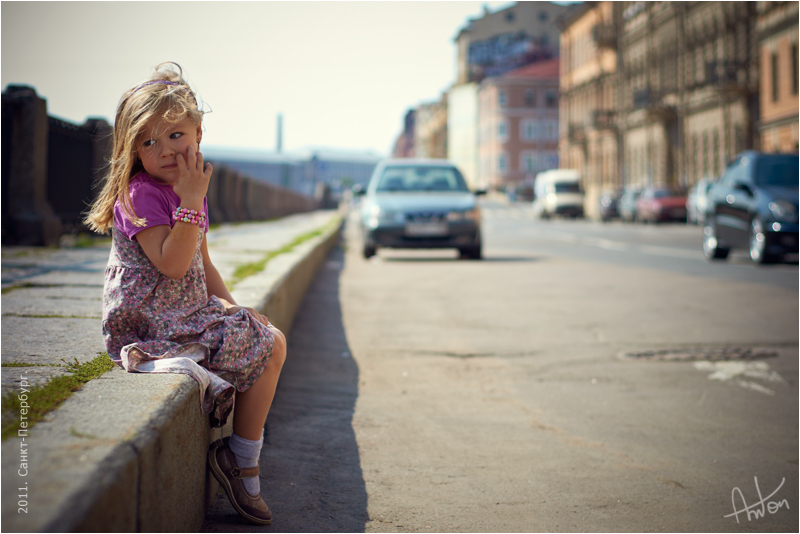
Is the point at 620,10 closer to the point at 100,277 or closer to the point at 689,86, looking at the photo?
the point at 689,86

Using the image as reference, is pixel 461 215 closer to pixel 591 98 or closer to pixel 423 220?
pixel 423 220

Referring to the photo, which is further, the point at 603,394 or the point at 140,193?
the point at 603,394

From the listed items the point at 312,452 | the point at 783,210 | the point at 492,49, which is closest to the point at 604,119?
the point at 783,210

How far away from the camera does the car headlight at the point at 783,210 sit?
465 inches

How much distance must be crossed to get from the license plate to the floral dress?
11.0m

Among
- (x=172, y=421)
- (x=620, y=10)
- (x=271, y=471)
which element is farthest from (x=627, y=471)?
(x=620, y=10)

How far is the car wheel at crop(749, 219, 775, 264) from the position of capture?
40.1 ft

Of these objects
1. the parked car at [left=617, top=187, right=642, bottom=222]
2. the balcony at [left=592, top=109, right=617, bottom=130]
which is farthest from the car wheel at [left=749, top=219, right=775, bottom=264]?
the balcony at [left=592, top=109, right=617, bottom=130]

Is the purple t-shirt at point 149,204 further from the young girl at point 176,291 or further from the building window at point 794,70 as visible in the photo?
the building window at point 794,70

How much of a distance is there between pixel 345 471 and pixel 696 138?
141 ft

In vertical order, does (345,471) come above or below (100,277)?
below

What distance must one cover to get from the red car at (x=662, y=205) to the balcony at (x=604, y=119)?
21396 millimetres

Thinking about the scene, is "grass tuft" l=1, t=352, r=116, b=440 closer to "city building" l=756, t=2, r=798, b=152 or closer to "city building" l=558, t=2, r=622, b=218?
"city building" l=756, t=2, r=798, b=152

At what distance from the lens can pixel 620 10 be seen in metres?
57.0
